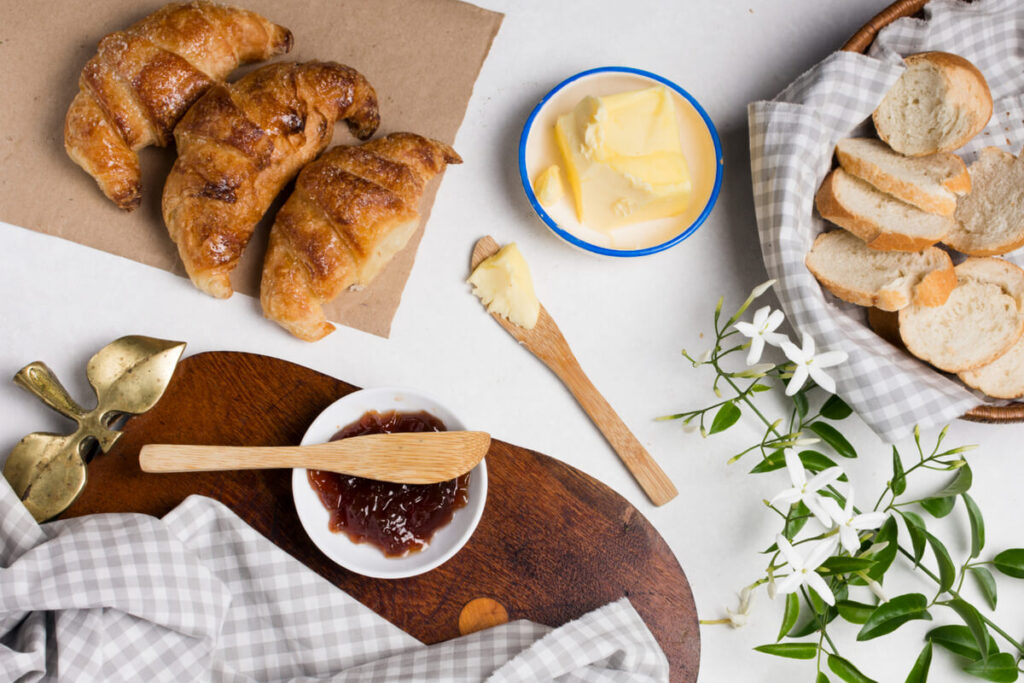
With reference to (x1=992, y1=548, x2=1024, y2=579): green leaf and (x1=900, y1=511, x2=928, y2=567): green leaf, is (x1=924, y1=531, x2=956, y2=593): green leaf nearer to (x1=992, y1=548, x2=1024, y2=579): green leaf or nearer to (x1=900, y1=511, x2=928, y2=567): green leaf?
(x1=900, y1=511, x2=928, y2=567): green leaf

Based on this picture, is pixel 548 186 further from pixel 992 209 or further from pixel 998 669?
pixel 998 669

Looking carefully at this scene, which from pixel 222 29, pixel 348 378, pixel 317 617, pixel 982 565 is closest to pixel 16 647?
pixel 317 617

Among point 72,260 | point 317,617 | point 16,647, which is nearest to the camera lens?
point 16,647

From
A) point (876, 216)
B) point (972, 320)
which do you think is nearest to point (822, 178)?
point (876, 216)

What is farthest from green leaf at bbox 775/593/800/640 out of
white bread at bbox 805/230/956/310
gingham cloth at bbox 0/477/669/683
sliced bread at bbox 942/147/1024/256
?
sliced bread at bbox 942/147/1024/256

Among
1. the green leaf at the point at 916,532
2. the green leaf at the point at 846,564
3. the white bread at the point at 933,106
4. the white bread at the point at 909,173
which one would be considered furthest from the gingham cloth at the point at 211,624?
the white bread at the point at 933,106

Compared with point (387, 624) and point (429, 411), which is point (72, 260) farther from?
point (387, 624)

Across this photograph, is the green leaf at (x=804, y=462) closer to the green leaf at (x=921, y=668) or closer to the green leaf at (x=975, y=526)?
the green leaf at (x=975, y=526)
